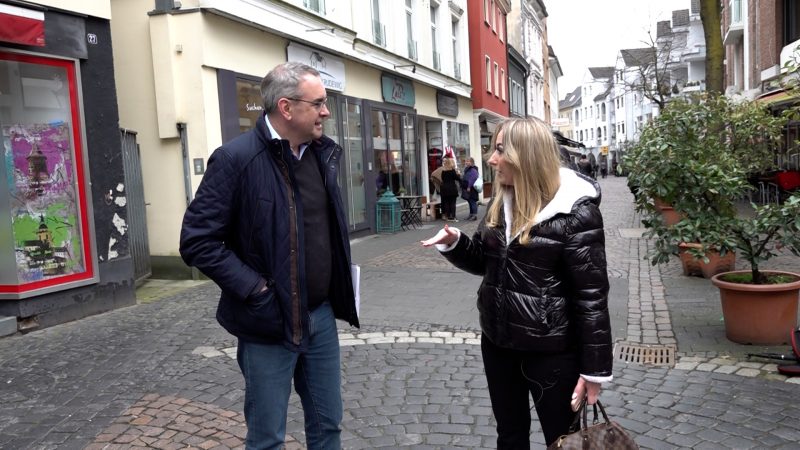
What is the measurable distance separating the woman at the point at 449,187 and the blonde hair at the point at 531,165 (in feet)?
45.2

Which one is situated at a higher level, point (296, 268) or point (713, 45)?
point (713, 45)

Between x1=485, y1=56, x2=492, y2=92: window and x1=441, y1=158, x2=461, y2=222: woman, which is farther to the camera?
x1=485, y1=56, x2=492, y2=92: window

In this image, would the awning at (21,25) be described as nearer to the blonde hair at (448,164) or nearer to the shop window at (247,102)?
the shop window at (247,102)

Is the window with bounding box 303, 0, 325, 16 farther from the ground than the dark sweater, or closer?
farther from the ground

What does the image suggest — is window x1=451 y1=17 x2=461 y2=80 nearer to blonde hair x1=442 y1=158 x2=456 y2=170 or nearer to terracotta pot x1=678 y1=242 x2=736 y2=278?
blonde hair x1=442 y1=158 x2=456 y2=170

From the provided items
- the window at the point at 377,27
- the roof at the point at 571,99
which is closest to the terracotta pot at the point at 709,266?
the window at the point at 377,27

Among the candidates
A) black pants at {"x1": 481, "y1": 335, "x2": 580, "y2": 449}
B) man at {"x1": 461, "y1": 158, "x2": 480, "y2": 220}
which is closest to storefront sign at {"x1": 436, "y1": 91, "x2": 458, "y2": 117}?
man at {"x1": 461, "y1": 158, "x2": 480, "y2": 220}

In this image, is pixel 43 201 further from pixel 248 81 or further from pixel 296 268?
pixel 296 268

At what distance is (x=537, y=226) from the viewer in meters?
2.46

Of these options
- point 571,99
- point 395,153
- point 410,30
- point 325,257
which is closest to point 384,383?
point 325,257

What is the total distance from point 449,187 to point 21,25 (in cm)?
1160

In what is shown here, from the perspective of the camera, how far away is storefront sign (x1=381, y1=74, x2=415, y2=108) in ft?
51.3

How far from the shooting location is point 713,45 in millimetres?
9938

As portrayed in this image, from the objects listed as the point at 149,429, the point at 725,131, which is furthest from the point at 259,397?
the point at 725,131
